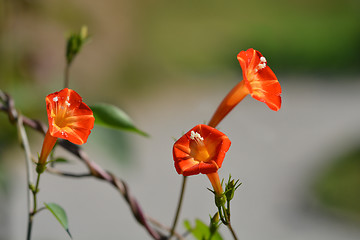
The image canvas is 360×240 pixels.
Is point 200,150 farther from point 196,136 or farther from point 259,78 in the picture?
point 259,78

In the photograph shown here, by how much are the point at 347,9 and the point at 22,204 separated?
5033 millimetres

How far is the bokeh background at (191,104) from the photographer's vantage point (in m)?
1.77

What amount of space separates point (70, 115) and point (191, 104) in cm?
400

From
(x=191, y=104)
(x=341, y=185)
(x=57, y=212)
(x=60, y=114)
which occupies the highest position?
(x=60, y=114)

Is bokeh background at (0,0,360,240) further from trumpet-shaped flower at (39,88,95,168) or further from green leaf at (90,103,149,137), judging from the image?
trumpet-shaped flower at (39,88,95,168)

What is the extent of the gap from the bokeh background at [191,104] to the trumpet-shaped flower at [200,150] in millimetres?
497

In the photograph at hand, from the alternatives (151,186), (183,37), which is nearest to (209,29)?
(183,37)

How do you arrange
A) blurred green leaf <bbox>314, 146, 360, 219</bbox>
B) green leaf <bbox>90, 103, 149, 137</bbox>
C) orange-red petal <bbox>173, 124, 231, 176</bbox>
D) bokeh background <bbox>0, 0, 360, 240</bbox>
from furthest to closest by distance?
blurred green leaf <bbox>314, 146, 360, 219</bbox>, bokeh background <bbox>0, 0, 360, 240</bbox>, green leaf <bbox>90, 103, 149, 137</bbox>, orange-red petal <bbox>173, 124, 231, 176</bbox>

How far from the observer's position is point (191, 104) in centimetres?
450

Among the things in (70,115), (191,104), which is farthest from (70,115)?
(191,104)

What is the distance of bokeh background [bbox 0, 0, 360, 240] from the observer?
1.77 meters

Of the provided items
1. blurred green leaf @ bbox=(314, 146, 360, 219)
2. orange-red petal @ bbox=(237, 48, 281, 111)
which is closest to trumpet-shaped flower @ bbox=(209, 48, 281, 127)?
orange-red petal @ bbox=(237, 48, 281, 111)

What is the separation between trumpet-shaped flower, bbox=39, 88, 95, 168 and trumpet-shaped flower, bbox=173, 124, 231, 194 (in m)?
Result: 0.09

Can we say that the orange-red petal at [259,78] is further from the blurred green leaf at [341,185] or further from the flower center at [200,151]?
the blurred green leaf at [341,185]
